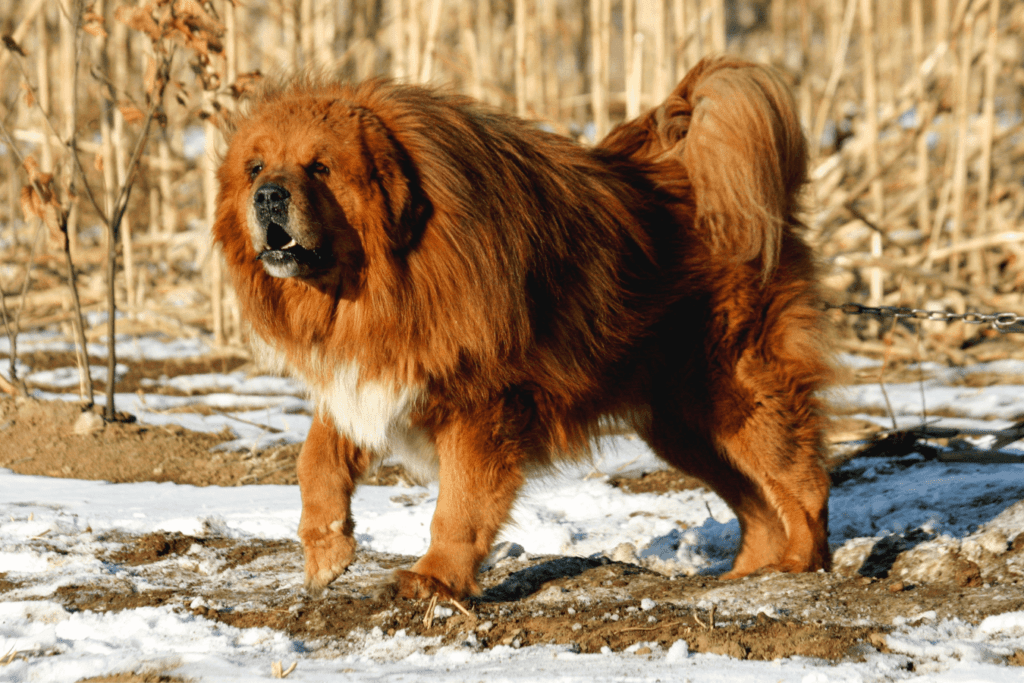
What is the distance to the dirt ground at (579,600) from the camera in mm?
2619

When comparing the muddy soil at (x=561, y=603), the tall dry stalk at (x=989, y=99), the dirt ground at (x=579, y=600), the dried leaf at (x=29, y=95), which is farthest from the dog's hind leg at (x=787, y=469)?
the tall dry stalk at (x=989, y=99)

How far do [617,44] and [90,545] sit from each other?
19.5m

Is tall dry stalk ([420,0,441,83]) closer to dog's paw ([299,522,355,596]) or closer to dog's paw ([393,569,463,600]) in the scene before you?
dog's paw ([299,522,355,596])

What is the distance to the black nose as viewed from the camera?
2.91 meters

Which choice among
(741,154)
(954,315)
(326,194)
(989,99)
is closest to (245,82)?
(326,194)

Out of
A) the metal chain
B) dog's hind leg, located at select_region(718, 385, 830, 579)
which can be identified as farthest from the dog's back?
the metal chain

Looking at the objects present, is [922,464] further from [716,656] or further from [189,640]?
[189,640]

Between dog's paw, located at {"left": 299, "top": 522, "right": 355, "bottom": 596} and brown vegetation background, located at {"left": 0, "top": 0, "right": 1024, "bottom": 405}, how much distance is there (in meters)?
2.38

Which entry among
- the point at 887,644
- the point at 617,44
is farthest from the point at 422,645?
the point at 617,44

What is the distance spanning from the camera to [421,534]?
414cm

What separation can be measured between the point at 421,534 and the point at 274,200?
180 centimetres

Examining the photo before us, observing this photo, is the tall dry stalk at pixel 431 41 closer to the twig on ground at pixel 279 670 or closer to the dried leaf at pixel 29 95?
the dried leaf at pixel 29 95

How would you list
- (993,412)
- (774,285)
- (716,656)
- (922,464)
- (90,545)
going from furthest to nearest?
(993,412) < (922,464) < (774,285) < (90,545) < (716,656)

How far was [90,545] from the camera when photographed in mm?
3557
